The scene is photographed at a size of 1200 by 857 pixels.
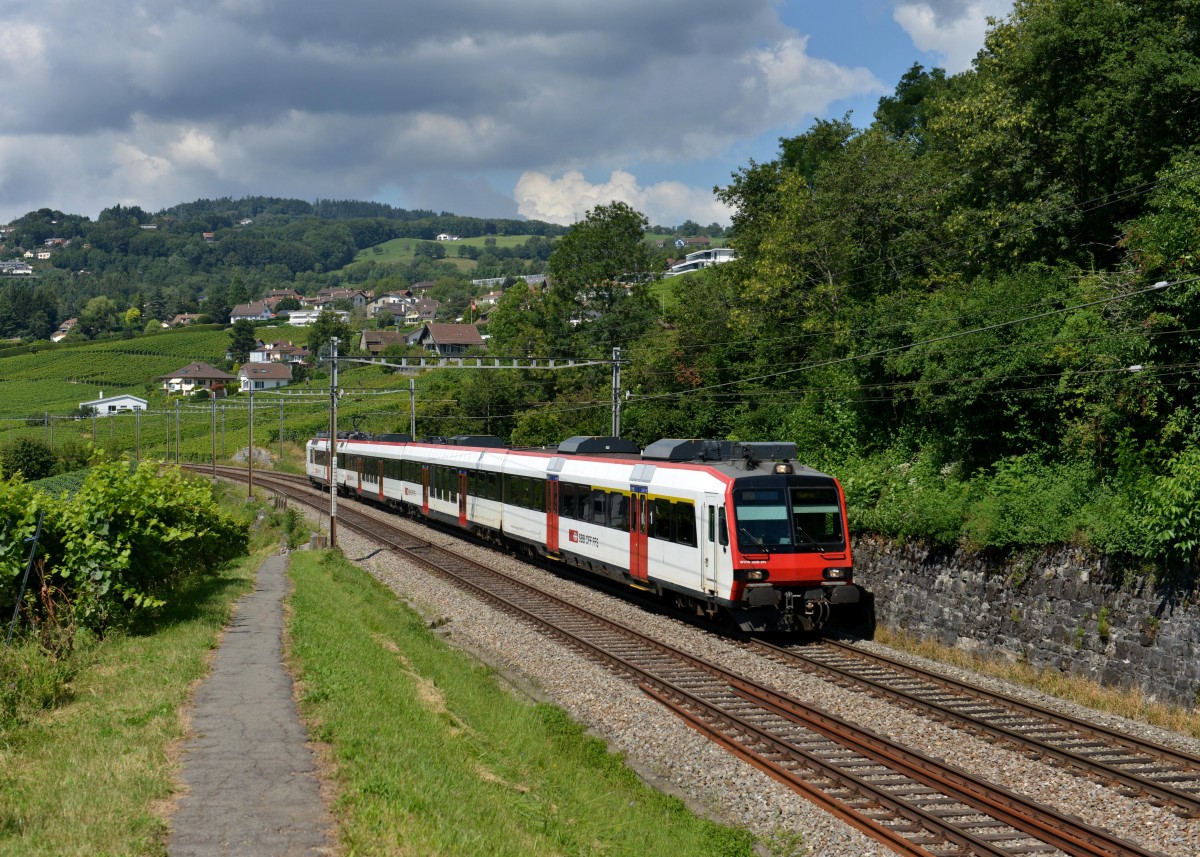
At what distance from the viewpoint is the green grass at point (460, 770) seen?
28.1ft

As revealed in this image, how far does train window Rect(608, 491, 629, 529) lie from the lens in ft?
76.8

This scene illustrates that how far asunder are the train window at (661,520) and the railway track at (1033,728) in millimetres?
3773

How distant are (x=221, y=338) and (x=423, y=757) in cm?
16743

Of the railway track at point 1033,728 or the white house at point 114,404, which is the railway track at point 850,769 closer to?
the railway track at point 1033,728

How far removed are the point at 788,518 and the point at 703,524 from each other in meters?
1.58

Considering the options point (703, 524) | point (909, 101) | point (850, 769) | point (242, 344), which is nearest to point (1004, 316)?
point (703, 524)

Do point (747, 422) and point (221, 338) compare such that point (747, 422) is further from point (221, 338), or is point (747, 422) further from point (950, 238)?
point (221, 338)

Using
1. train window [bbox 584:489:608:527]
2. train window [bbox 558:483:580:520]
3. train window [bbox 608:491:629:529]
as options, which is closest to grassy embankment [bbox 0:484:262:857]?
train window [bbox 608:491:629:529]

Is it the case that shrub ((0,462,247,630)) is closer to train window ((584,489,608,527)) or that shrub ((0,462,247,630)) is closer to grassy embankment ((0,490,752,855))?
grassy embankment ((0,490,752,855))

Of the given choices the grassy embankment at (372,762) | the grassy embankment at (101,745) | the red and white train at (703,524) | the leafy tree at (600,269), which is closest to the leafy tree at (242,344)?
the leafy tree at (600,269)

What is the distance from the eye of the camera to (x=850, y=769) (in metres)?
12.2

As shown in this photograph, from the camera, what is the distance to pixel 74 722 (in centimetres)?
1107

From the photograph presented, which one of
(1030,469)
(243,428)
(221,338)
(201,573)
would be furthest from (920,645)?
(221,338)

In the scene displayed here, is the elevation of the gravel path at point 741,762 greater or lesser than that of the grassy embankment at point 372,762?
lesser
